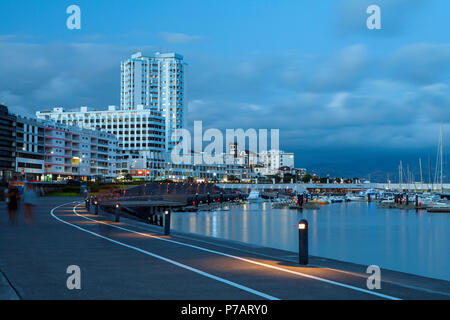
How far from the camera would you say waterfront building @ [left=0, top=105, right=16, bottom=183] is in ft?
404

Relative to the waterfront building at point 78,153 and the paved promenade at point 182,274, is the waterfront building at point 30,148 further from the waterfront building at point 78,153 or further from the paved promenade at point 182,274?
the paved promenade at point 182,274

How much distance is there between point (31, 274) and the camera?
1257 cm

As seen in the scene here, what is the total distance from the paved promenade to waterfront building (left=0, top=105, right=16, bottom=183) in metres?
113

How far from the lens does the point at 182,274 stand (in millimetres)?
13047

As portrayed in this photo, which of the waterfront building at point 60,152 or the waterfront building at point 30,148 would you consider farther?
the waterfront building at point 60,152

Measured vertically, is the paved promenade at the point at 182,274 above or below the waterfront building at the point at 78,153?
below

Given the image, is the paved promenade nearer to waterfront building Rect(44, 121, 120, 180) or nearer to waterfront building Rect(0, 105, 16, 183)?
waterfront building Rect(0, 105, 16, 183)

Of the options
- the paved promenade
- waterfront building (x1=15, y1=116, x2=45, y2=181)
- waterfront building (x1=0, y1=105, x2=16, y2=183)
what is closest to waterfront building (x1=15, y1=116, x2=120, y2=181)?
waterfront building (x1=15, y1=116, x2=45, y2=181)

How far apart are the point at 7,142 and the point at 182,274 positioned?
411 ft

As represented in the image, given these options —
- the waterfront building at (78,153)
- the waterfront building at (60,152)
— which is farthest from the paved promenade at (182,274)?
the waterfront building at (78,153)

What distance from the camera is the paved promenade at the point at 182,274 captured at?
35.1ft

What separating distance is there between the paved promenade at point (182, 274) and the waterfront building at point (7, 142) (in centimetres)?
11332
